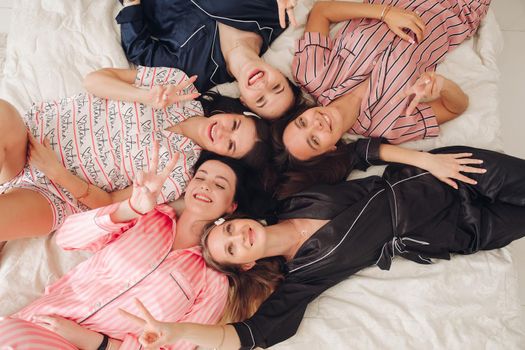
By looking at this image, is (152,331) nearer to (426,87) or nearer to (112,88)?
(112,88)

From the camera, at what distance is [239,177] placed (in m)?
1.38

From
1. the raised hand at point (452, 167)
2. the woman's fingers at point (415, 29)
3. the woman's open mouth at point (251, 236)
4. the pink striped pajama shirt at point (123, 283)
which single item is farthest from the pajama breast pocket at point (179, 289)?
the woman's fingers at point (415, 29)

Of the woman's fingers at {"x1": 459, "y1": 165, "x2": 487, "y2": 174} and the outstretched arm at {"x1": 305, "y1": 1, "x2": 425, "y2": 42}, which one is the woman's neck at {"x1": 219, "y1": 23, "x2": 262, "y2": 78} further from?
the woman's fingers at {"x1": 459, "y1": 165, "x2": 487, "y2": 174}

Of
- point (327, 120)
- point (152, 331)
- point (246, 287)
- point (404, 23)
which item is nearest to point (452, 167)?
point (327, 120)

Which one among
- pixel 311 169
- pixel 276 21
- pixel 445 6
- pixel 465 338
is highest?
pixel 445 6

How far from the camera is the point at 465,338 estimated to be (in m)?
1.28

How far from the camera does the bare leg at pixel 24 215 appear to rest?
120 cm

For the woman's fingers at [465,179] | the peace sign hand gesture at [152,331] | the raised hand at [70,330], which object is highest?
the woman's fingers at [465,179]

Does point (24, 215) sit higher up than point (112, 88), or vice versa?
point (112, 88)

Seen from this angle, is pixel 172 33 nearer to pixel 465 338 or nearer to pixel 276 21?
pixel 276 21

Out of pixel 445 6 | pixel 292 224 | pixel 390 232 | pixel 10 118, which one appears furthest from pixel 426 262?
pixel 10 118

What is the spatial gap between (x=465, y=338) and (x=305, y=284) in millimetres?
481

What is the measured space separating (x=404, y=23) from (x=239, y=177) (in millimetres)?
767

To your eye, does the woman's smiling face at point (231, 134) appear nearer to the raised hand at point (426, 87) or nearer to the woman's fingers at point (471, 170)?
the raised hand at point (426, 87)
